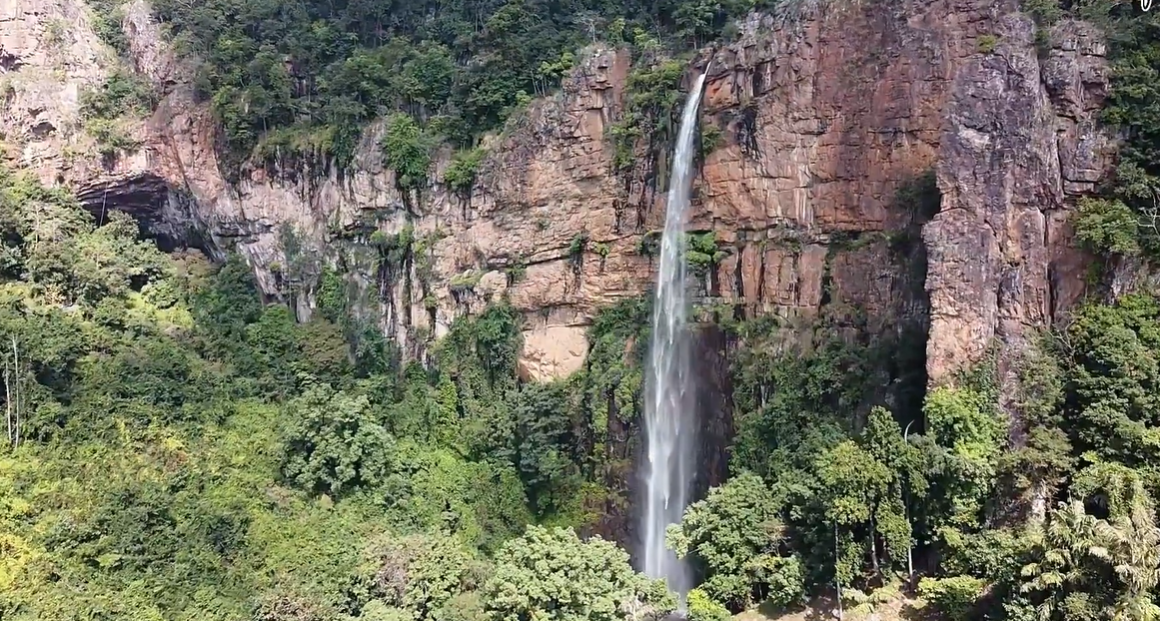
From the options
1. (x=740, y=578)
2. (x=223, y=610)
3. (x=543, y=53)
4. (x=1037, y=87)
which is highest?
(x=543, y=53)

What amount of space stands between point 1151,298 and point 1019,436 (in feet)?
11.1

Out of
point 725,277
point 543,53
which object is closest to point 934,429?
point 725,277

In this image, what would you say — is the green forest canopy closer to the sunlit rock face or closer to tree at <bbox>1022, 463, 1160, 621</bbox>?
tree at <bbox>1022, 463, 1160, 621</bbox>

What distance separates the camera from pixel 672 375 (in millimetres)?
22562

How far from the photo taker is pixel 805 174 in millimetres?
20859

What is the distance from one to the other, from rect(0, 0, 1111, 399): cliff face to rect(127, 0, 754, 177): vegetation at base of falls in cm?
92

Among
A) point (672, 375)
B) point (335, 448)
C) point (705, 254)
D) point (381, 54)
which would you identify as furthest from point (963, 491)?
point (381, 54)

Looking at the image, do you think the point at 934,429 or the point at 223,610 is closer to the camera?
the point at 934,429

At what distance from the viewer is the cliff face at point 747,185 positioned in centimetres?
1738

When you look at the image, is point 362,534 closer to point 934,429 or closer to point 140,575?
point 140,575

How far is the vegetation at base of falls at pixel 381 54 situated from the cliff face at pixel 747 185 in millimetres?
923

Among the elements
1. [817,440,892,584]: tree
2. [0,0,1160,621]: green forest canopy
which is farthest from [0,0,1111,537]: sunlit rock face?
[817,440,892,584]: tree

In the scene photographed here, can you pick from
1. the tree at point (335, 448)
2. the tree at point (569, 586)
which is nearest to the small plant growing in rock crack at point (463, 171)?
the tree at point (335, 448)

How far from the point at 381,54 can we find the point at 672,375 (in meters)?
13.7
